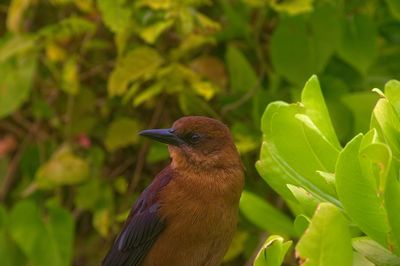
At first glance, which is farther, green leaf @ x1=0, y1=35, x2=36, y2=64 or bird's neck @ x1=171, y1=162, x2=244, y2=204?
green leaf @ x1=0, y1=35, x2=36, y2=64

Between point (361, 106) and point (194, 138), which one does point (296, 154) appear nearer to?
point (194, 138)

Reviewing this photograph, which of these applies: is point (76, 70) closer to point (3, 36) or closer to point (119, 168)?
point (119, 168)

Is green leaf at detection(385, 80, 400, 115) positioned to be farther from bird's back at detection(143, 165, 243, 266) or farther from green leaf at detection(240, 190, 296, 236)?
green leaf at detection(240, 190, 296, 236)

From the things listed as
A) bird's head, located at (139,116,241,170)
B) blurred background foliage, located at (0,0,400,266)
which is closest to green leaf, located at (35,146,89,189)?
blurred background foliage, located at (0,0,400,266)

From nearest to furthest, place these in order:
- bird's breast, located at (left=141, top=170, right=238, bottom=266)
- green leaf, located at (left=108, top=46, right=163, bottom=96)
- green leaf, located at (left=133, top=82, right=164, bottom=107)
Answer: bird's breast, located at (left=141, top=170, right=238, bottom=266)
green leaf, located at (left=133, top=82, right=164, bottom=107)
green leaf, located at (left=108, top=46, right=163, bottom=96)

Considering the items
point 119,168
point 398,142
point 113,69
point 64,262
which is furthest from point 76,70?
point 398,142

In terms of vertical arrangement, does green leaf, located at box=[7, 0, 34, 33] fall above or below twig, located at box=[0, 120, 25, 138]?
above

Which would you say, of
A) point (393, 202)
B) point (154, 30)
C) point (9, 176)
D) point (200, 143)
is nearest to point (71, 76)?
point (154, 30)

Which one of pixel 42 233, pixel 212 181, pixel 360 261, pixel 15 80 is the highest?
pixel 360 261
